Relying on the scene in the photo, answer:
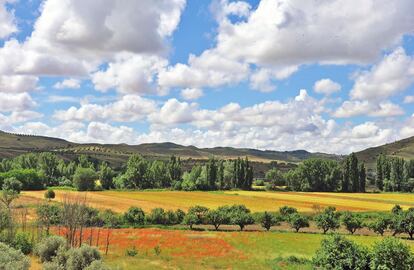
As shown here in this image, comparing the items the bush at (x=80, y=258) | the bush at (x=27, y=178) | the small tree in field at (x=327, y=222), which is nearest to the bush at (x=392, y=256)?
the bush at (x=80, y=258)

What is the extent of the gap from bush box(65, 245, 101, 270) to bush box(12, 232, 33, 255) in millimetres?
15682

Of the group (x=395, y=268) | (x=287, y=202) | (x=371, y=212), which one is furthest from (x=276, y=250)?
(x=287, y=202)

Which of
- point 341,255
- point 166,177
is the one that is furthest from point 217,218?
point 166,177

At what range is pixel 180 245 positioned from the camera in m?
61.8

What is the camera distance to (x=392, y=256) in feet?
114

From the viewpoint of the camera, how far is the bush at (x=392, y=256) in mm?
34447

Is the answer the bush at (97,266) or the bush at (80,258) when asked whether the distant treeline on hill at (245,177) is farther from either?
the bush at (97,266)

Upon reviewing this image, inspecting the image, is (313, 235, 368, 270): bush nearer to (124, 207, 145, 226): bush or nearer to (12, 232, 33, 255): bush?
(12, 232, 33, 255): bush

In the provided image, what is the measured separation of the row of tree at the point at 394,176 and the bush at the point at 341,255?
151961 millimetres

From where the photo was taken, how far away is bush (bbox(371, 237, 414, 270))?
34.4 m

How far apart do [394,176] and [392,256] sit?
512ft

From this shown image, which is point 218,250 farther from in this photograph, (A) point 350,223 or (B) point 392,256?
(A) point 350,223

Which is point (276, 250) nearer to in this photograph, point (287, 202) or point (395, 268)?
point (395, 268)

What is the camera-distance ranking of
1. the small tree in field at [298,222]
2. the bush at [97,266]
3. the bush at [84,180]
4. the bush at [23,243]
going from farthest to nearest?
the bush at [84,180]
the small tree in field at [298,222]
the bush at [23,243]
the bush at [97,266]
